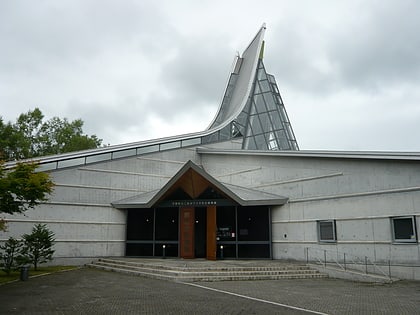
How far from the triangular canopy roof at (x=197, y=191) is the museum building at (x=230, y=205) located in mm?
60

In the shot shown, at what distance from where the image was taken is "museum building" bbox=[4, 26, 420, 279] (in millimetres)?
17547

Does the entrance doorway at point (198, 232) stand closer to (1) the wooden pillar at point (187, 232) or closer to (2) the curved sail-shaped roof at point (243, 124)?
(1) the wooden pillar at point (187, 232)

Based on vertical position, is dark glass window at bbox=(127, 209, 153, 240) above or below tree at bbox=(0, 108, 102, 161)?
below

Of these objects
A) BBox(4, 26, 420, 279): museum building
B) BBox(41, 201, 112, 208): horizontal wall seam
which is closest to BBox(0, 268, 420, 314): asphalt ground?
BBox(4, 26, 420, 279): museum building

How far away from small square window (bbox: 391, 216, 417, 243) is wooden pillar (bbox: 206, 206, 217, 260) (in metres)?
9.06

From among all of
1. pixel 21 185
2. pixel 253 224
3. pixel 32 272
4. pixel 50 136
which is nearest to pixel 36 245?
pixel 32 272

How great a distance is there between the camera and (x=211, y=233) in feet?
72.2

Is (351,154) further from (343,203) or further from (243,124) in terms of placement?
(243,124)

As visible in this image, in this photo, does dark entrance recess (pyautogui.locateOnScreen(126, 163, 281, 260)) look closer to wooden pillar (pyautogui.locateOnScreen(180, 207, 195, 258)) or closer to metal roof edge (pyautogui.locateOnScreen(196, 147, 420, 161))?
wooden pillar (pyautogui.locateOnScreen(180, 207, 195, 258))

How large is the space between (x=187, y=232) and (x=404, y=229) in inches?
446

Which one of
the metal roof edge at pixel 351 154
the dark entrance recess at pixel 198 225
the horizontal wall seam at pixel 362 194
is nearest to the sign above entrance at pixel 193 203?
the dark entrance recess at pixel 198 225

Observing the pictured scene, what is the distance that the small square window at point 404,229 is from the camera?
16516 millimetres

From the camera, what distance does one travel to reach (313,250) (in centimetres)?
2053

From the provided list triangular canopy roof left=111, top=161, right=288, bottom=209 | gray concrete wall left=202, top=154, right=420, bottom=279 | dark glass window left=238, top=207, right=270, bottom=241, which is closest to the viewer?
gray concrete wall left=202, top=154, right=420, bottom=279
